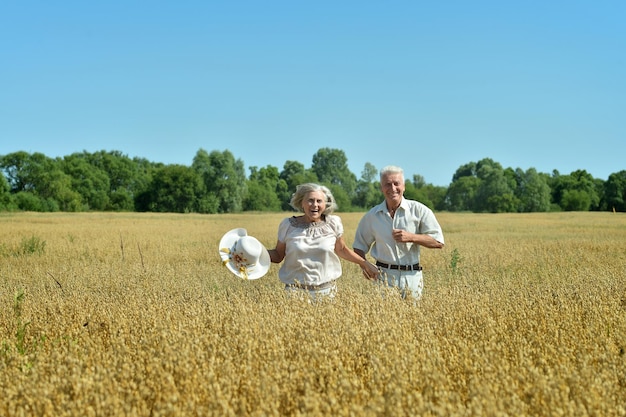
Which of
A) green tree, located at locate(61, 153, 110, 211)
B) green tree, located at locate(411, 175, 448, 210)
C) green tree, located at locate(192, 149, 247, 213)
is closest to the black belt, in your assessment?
green tree, located at locate(192, 149, 247, 213)

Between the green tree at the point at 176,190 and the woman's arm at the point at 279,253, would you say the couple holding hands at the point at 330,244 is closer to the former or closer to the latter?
the woman's arm at the point at 279,253

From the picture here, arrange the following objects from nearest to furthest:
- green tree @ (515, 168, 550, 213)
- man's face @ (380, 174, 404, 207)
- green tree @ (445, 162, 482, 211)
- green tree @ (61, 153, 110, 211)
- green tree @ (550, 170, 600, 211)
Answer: man's face @ (380, 174, 404, 207) → green tree @ (61, 153, 110, 211) → green tree @ (550, 170, 600, 211) → green tree @ (515, 168, 550, 213) → green tree @ (445, 162, 482, 211)

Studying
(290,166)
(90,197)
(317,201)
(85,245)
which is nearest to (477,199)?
(290,166)

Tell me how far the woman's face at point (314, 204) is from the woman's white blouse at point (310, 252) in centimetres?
10

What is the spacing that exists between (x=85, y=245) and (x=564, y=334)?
13178 mm

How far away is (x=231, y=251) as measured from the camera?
18.6 ft

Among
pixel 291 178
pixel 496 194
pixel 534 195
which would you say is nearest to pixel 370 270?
pixel 534 195

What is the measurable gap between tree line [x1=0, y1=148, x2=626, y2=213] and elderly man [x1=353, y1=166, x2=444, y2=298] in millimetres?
59955

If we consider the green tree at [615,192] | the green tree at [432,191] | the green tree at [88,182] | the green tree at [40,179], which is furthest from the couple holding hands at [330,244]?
the green tree at [432,191]

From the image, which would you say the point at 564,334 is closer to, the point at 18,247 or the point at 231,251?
the point at 231,251

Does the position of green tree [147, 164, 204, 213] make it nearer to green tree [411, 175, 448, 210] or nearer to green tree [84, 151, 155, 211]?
green tree [84, 151, 155, 211]

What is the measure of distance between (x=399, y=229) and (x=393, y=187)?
1.33 feet

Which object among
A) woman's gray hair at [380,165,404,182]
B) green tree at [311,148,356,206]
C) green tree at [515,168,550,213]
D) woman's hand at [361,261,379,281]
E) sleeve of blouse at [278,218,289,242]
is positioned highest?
green tree at [311,148,356,206]

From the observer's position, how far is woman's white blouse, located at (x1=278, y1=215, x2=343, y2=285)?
5406 millimetres
